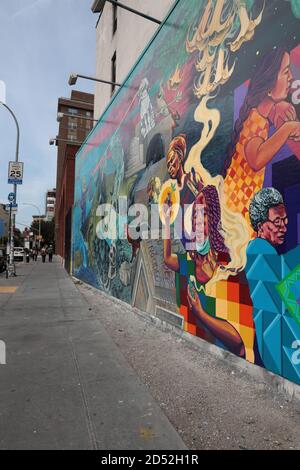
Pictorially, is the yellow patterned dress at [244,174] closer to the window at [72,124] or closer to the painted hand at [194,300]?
the painted hand at [194,300]

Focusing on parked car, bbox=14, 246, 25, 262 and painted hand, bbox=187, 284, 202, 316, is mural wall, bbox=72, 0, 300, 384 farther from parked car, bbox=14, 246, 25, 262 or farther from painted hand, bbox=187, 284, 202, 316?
parked car, bbox=14, 246, 25, 262

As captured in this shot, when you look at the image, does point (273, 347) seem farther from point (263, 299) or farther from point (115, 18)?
point (115, 18)

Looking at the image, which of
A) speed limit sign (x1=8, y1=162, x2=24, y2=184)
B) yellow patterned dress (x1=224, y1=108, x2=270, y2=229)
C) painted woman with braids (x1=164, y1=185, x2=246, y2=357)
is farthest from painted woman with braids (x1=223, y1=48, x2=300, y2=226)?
speed limit sign (x1=8, y1=162, x2=24, y2=184)

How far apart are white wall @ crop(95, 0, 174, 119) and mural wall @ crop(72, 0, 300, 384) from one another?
11.3ft

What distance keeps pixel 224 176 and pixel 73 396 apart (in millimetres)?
3219

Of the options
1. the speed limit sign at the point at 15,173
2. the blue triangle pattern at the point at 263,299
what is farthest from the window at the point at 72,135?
the blue triangle pattern at the point at 263,299

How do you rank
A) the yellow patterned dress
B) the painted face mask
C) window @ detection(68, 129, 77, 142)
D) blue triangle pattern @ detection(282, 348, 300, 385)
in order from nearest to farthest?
1. blue triangle pattern @ detection(282, 348, 300, 385)
2. the yellow patterned dress
3. the painted face mask
4. window @ detection(68, 129, 77, 142)

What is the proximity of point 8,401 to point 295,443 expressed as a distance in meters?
2.71

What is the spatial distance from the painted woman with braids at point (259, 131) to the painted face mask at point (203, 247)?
2.52ft

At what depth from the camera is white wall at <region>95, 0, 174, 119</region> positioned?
1130 centimetres

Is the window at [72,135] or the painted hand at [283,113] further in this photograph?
the window at [72,135]

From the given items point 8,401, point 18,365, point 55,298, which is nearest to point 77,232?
point 55,298

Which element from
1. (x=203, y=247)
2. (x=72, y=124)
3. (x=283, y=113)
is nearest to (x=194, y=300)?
(x=203, y=247)

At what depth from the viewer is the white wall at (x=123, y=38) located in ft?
37.1
